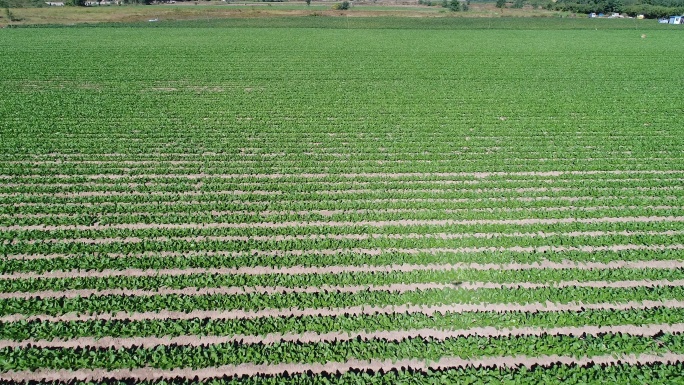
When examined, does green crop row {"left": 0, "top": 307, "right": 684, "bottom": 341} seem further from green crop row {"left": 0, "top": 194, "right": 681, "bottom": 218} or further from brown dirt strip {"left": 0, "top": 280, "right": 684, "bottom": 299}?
green crop row {"left": 0, "top": 194, "right": 681, "bottom": 218}

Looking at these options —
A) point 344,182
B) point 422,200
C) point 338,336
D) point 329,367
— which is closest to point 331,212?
point 344,182

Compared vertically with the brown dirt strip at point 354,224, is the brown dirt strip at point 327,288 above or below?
below

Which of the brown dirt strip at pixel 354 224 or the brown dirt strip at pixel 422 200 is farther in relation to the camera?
the brown dirt strip at pixel 422 200

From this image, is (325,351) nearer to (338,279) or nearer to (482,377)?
(338,279)

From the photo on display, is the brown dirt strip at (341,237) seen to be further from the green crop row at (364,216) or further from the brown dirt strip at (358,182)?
the brown dirt strip at (358,182)

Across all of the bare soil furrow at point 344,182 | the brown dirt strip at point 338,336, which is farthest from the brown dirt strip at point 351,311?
the bare soil furrow at point 344,182

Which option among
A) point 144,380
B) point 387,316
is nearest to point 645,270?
point 387,316

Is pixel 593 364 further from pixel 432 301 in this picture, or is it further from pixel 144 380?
pixel 144 380
